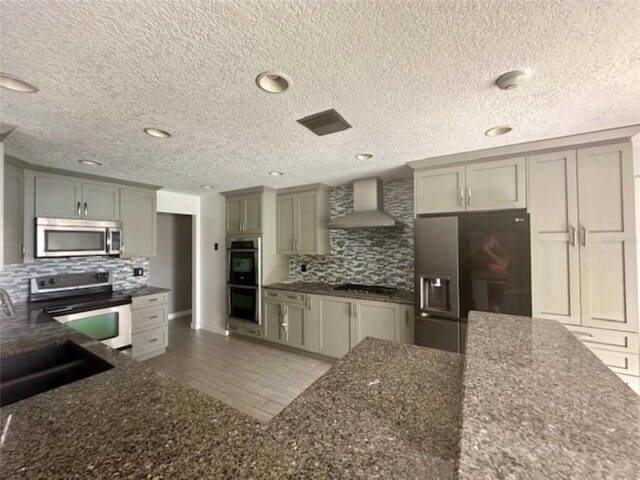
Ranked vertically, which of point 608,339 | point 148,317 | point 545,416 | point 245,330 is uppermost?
point 545,416

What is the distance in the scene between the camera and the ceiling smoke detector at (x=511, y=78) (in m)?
1.26

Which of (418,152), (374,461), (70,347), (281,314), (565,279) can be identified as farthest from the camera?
(281,314)

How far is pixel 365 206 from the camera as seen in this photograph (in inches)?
129

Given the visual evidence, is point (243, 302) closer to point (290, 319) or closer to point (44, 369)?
point (290, 319)

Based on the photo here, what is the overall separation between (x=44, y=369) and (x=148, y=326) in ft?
6.95

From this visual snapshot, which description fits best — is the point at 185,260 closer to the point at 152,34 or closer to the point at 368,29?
the point at 152,34

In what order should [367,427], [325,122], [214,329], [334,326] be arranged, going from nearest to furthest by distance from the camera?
[367,427] < [325,122] < [334,326] < [214,329]

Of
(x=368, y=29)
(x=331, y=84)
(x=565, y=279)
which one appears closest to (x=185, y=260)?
(x=331, y=84)

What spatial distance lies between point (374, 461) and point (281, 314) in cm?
313

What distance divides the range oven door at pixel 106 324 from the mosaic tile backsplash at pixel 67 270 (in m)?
0.71

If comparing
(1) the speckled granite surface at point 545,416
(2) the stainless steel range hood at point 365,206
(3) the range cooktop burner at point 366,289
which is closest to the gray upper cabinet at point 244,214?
(2) the stainless steel range hood at point 365,206

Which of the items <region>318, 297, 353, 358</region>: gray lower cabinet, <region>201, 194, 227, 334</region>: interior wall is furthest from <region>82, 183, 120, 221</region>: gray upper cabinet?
<region>318, 297, 353, 358</region>: gray lower cabinet

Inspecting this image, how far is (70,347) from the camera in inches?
55.6

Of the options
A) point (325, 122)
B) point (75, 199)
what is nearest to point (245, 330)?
point (75, 199)
